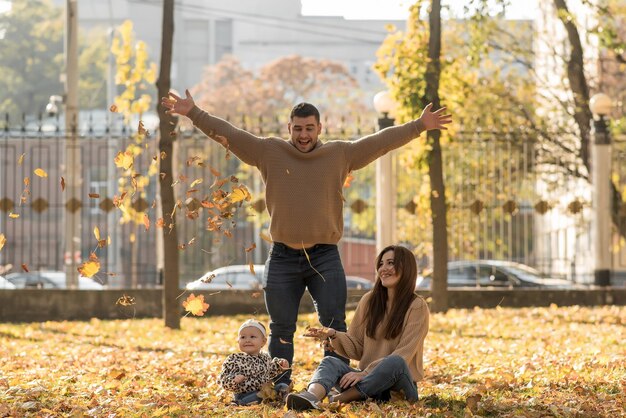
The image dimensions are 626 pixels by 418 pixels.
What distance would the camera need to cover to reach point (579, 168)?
27.0 metres

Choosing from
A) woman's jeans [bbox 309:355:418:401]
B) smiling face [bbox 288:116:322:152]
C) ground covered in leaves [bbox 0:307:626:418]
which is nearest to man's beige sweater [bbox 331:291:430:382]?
woman's jeans [bbox 309:355:418:401]

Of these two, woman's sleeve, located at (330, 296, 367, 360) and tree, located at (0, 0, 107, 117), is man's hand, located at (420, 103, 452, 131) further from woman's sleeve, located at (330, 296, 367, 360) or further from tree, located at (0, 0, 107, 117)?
tree, located at (0, 0, 107, 117)

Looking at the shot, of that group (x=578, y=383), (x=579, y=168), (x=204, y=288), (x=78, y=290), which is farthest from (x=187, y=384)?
(x=579, y=168)

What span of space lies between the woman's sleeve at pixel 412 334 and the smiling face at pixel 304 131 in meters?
1.21

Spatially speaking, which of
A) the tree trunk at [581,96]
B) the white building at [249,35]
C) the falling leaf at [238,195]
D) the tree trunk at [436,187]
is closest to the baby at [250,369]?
the falling leaf at [238,195]

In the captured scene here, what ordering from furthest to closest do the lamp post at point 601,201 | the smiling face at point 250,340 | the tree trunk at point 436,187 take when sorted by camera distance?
the lamp post at point 601,201 → the tree trunk at point 436,187 → the smiling face at point 250,340

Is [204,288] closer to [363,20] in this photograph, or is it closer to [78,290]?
[78,290]

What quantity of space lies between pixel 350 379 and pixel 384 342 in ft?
1.42

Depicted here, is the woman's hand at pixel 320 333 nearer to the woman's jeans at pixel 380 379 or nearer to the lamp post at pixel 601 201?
the woman's jeans at pixel 380 379

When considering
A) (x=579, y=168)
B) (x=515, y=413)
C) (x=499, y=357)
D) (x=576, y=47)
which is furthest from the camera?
(x=579, y=168)

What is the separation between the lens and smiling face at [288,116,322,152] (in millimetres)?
8164

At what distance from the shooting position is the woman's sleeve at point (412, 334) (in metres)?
7.87

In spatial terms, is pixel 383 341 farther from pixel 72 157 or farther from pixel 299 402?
pixel 72 157

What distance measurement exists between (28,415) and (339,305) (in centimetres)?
199
